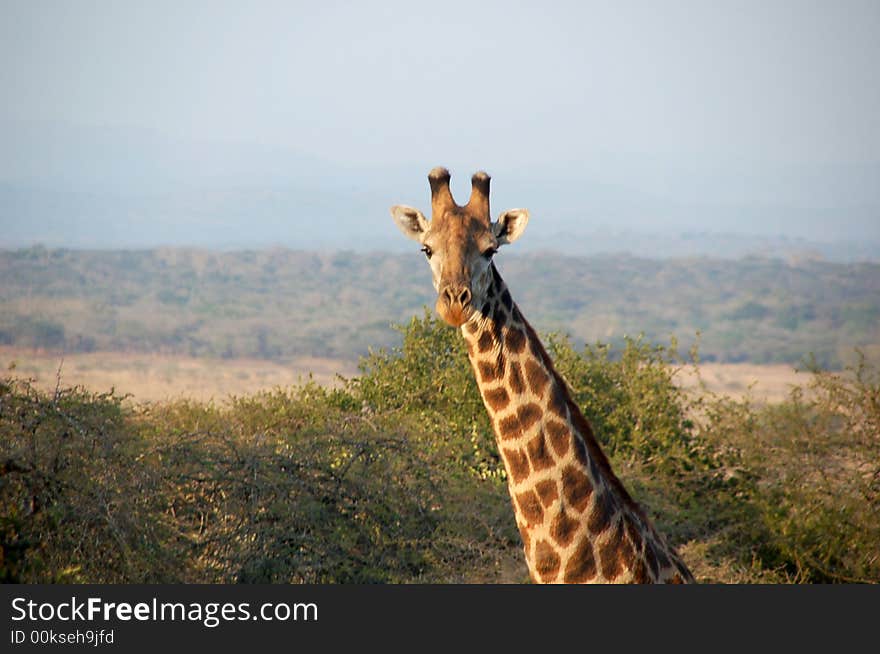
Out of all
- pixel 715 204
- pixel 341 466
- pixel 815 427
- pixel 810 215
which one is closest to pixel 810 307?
pixel 815 427

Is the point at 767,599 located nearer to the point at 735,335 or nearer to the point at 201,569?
the point at 201,569

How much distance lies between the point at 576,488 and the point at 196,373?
119ft

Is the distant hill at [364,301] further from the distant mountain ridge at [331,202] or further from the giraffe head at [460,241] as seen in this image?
the giraffe head at [460,241]

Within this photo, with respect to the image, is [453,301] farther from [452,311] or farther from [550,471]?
[550,471]

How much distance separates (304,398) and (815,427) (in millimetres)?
6053

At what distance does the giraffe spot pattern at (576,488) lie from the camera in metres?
6.21

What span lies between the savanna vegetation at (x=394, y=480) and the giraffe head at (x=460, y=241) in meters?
3.33

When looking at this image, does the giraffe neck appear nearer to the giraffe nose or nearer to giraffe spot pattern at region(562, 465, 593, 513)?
giraffe spot pattern at region(562, 465, 593, 513)

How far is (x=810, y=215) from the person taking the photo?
15238 centimetres

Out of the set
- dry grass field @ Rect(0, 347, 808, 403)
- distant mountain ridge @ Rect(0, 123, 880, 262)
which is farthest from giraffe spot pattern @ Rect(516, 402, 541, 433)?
distant mountain ridge @ Rect(0, 123, 880, 262)

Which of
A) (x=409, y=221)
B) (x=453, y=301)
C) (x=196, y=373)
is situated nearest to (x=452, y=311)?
(x=453, y=301)

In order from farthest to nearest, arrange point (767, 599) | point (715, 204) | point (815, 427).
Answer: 1. point (715, 204)
2. point (815, 427)
3. point (767, 599)

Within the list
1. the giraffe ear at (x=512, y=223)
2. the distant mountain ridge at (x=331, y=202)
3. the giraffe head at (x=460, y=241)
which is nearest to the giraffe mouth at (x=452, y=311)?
the giraffe head at (x=460, y=241)

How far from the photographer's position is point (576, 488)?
6.23 metres
